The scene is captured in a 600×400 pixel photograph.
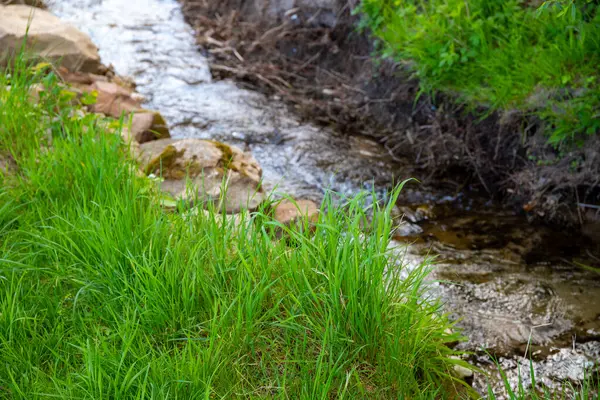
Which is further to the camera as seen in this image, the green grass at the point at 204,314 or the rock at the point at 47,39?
the rock at the point at 47,39

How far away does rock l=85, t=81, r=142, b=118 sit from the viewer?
4664 mm

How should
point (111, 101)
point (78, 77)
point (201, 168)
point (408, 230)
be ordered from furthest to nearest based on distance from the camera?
point (78, 77)
point (111, 101)
point (408, 230)
point (201, 168)

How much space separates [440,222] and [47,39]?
12.1 feet

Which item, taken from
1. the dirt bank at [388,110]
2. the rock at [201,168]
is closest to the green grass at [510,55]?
the dirt bank at [388,110]

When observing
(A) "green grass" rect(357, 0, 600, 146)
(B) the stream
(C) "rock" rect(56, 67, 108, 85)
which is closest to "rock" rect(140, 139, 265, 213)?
(B) the stream

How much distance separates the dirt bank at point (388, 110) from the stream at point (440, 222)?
19 cm

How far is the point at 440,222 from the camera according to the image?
4.22m

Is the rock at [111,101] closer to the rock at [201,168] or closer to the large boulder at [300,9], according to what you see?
the rock at [201,168]

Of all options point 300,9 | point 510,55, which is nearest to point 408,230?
point 510,55

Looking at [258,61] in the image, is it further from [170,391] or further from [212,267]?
[170,391]

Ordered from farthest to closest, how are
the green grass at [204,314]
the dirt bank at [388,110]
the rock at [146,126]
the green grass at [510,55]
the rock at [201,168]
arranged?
the rock at [146,126]
the dirt bank at [388,110]
the green grass at [510,55]
the rock at [201,168]
the green grass at [204,314]

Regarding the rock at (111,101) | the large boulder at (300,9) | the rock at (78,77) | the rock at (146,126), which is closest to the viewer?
the rock at (146,126)

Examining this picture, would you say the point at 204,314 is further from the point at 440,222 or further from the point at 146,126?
the point at 146,126

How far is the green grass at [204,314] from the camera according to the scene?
2051 millimetres
